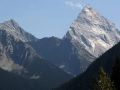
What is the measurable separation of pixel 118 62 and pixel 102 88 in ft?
45.6

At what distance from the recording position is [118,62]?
92.2 m

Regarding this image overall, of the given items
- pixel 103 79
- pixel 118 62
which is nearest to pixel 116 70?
pixel 118 62

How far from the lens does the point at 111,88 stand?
81.1 m

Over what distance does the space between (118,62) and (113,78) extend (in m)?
3.61

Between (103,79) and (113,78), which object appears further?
(113,78)

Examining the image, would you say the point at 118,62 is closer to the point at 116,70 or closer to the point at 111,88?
the point at 116,70

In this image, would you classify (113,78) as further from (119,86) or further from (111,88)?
(111,88)

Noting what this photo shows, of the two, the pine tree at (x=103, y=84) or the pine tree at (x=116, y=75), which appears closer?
the pine tree at (x=103, y=84)

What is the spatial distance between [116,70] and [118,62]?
1802mm

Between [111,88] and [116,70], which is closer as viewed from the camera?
[111,88]

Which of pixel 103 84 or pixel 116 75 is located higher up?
pixel 103 84

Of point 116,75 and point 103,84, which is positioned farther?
point 116,75

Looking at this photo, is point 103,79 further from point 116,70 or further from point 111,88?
point 116,70

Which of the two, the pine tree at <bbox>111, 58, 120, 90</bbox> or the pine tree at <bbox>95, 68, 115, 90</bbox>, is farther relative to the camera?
the pine tree at <bbox>111, 58, 120, 90</bbox>
